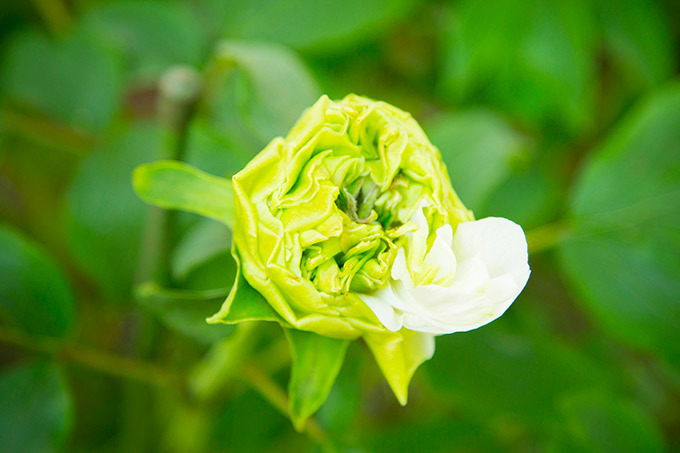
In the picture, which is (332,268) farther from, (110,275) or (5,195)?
(5,195)

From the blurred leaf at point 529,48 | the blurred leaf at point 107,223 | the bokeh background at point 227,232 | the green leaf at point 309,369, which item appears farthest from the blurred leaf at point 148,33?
the green leaf at point 309,369

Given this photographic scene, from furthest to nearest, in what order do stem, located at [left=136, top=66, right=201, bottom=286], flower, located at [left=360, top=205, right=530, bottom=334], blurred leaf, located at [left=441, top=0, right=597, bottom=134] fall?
blurred leaf, located at [left=441, top=0, right=597, bottom=134] < stem, located at [left=136, top=66, right=201, bottom=286] < flower, located at [left=360, top=205, right=530, bottom=334]

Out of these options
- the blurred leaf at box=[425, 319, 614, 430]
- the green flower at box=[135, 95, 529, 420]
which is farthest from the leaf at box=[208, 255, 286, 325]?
the blurred leaf at box=[425, 319, 614, 430]

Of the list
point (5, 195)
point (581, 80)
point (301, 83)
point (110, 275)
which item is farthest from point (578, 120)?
point (5, 195)

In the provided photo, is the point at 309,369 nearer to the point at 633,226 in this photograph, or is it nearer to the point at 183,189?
the point at 183,189

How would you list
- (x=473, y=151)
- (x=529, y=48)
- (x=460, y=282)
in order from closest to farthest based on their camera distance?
1. (x=460, y=282)
2. (x=473, y=151)
3. (x=529, y=48)

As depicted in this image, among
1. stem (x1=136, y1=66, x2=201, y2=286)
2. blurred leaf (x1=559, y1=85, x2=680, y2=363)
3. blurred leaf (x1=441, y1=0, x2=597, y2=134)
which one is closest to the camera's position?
stem (x1=136, y1=66, x2=201, y2=286)

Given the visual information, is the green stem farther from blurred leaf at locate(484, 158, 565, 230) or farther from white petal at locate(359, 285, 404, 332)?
blurred leaf at locate(484, 158, 565, 230)

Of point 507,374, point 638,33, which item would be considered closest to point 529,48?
point 638,33
